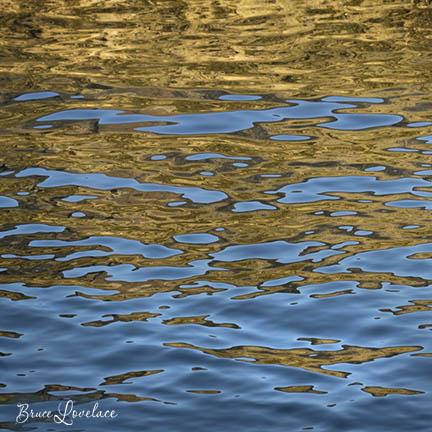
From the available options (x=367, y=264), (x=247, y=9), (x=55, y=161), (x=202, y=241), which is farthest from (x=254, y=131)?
(x=247, y=9)

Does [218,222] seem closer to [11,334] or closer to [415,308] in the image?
[415,308]

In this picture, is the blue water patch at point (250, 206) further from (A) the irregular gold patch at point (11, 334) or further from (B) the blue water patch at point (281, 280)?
(A) the irregular gold patch at point (11, 334)

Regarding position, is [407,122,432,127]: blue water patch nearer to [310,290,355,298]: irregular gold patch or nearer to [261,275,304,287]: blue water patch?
[261,275,304,287]: blue water patch

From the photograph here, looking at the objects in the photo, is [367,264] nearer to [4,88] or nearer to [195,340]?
[195,340]

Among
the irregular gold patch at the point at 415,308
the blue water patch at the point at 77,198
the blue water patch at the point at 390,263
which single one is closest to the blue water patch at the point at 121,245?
the blue water patch at the point at 77,198

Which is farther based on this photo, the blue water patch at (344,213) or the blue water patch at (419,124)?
the blue water patch at (419,124)

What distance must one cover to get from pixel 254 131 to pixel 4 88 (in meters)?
3.21

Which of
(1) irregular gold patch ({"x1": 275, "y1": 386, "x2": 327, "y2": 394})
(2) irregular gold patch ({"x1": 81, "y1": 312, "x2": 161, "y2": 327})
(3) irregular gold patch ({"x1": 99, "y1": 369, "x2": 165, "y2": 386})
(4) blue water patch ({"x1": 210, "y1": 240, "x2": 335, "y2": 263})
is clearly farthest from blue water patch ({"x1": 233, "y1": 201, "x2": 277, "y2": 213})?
(1) irregular gold patch ({"x1": 275, "y1": 386, "x2": 327, "y2": 394})

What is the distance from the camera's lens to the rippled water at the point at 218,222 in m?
4.23

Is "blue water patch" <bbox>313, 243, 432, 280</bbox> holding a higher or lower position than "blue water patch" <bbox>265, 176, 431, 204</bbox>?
lower
